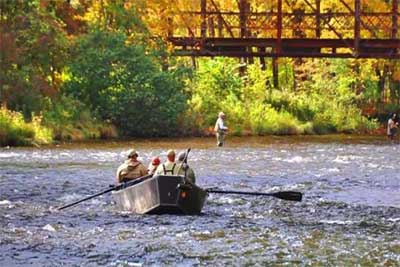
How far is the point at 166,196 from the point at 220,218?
1.26m

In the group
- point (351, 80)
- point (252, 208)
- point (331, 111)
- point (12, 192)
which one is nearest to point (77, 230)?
point (252, 208)

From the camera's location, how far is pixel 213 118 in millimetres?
54656

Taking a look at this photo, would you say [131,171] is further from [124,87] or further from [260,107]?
[260,107]

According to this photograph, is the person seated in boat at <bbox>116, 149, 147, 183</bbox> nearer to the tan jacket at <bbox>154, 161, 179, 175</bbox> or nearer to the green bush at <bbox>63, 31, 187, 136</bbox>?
the tan jacket at <bbox>154, 161, 179, 175</bbox>

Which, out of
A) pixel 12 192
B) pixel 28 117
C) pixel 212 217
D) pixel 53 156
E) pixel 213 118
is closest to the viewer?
pixel 212 217

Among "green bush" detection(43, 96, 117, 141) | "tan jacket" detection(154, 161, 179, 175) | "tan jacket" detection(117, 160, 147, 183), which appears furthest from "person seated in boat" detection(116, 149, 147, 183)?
"green bush" detection(43, 96, 117, 141)

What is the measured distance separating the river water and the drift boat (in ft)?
1.08

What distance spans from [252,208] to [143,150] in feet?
58.8

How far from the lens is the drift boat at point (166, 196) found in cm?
2022

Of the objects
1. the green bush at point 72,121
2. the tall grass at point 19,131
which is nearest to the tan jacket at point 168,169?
the tall grass at point 19,131

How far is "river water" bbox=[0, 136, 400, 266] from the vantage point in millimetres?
15859

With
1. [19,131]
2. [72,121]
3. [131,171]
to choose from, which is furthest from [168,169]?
[72,121]

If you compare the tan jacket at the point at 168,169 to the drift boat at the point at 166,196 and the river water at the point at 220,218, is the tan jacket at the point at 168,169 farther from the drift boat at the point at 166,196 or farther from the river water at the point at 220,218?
the river water at the point at 220,218

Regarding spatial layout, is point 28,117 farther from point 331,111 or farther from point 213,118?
point 331,111
